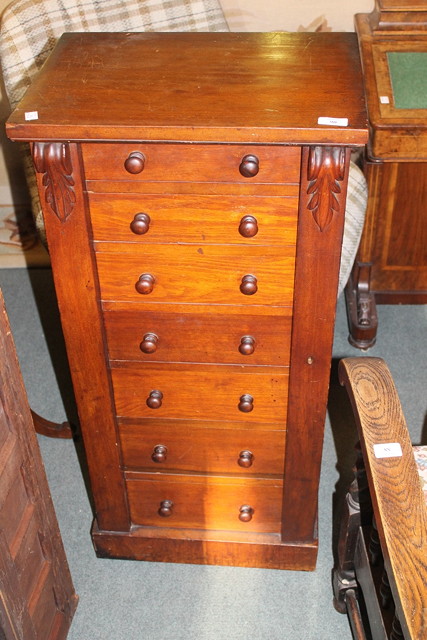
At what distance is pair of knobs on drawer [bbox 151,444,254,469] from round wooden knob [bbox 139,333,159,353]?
1.11 ft

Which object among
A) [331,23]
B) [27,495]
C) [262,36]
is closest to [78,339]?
[27,495]

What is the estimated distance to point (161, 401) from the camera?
80.6 inches

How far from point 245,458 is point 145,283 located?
0.59 m

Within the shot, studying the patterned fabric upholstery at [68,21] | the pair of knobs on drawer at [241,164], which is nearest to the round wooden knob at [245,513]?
the pair of knobs on drawer at [241,164]

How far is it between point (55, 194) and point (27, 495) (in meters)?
0.71

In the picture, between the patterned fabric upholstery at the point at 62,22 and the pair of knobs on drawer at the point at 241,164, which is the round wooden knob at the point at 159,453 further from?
the patterned fabric upholstery at the point at 62,22

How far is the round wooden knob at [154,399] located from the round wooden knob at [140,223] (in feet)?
1.55

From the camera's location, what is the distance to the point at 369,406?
1.74 metres

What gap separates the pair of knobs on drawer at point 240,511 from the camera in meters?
2.25

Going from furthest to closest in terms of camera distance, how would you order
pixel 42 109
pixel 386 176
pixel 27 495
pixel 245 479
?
pixel 386 176 < pixel 245 479 < pixel 27 495 < pixel 42 109

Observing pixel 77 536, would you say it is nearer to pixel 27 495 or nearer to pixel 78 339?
pixel 27 495

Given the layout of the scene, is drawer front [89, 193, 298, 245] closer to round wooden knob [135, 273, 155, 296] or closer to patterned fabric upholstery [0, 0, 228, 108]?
round wooden knob [135, 273, 155, 296]

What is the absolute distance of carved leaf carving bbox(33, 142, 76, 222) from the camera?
1612 millimetres

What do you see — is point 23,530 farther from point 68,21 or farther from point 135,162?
point 68,21
